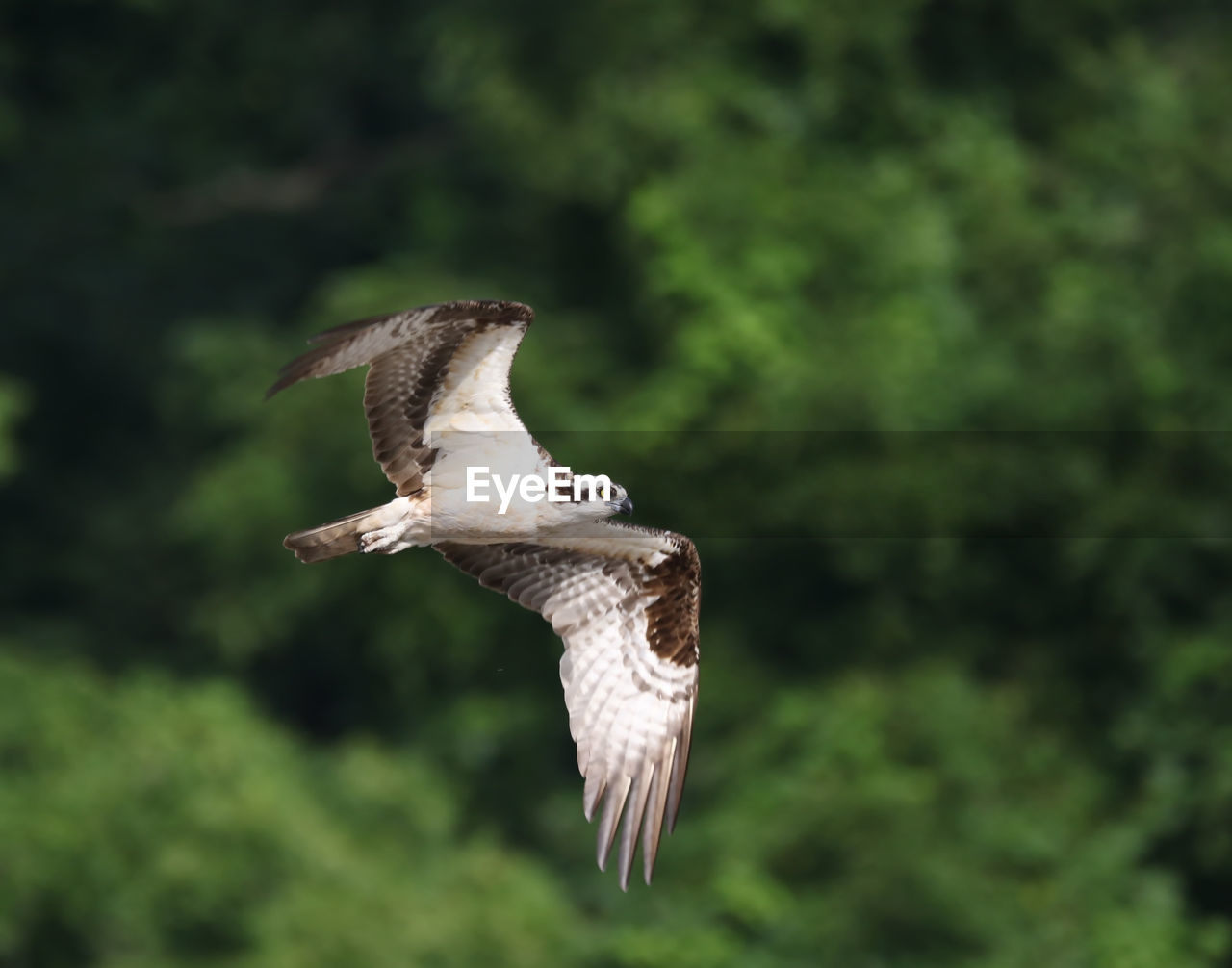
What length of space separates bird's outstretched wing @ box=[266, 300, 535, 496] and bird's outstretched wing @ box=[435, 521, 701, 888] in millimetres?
683

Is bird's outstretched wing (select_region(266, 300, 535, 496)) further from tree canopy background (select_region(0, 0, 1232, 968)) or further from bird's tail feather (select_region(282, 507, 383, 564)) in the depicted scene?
tree canopy background (select_region(0, 0, 1232, 968))

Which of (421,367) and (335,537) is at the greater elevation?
(421,367)

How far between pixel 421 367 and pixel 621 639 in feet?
5.11

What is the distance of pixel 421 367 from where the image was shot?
26.8ft

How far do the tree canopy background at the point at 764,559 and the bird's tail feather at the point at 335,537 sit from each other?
6699 millimetres

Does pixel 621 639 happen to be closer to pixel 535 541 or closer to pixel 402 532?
pixel 535 541

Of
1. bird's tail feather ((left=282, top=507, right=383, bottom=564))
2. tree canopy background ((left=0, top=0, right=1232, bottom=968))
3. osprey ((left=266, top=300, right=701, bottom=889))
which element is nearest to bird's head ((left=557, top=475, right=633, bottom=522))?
osprey ((left=266, top=300, right=701, bottom=889))

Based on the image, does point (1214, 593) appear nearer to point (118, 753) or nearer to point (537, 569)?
point (118, 753)

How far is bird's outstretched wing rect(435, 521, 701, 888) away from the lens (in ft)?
28.8

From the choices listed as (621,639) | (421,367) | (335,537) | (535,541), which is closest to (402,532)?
(335,537)

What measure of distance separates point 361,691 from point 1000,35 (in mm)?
8087

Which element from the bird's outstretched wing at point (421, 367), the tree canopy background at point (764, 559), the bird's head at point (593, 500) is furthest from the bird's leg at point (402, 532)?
the tree canopy background at point (764, 559)

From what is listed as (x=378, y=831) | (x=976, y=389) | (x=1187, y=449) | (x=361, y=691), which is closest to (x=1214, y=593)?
(x=1187, y=449)

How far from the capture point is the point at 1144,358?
55.9 feet
